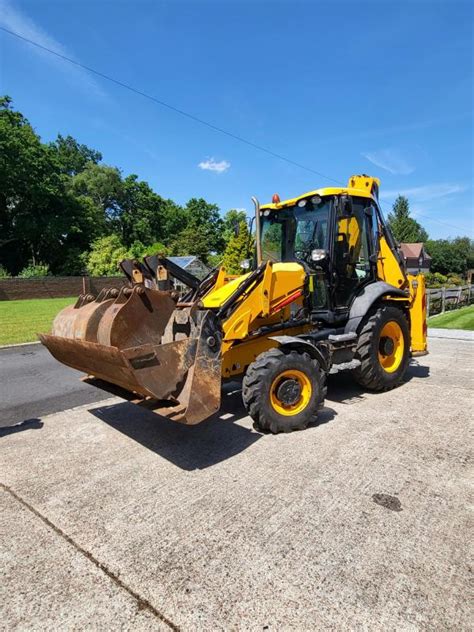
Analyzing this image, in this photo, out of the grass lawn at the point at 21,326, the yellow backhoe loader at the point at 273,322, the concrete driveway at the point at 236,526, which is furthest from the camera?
the grass lawn at the point at 21,326

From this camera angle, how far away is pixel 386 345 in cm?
621

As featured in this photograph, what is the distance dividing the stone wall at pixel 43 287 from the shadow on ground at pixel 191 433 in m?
24.1

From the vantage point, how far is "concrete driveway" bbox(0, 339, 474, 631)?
2.22m

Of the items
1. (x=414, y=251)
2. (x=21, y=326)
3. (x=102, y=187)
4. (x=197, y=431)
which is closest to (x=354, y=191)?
(x=197, y=431)

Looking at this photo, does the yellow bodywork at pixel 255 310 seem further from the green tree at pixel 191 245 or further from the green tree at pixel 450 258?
the green tree at pixel 450 258

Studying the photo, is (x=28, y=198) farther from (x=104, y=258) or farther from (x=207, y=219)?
(x=207, y=219)

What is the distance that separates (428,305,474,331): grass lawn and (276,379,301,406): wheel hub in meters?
10.6

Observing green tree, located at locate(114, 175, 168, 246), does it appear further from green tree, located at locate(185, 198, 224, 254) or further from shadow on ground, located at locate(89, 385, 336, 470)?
shadow on ground, located at locate(89, 385, 336, 470)

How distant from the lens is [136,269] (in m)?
4.89

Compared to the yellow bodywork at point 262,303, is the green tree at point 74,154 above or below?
above

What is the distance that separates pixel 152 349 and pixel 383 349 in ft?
12.5

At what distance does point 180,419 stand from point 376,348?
3274mm

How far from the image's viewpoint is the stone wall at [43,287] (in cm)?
2897

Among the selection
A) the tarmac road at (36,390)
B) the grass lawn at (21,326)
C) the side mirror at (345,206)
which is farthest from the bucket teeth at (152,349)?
the grass lawn at (21,326)
